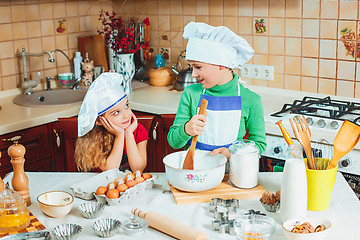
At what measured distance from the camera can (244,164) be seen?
1625mm

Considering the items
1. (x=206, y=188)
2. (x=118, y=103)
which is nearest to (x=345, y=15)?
(x=118, y=103)

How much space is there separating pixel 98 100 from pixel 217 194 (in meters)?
0.67

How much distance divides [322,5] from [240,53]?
1094 mm

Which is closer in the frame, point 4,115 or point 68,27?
point 4,115

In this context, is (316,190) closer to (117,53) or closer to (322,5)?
(322,5)

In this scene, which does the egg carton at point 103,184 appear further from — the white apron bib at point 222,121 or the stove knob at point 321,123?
the stove knob at point 321,123

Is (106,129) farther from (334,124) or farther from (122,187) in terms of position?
(334,124)

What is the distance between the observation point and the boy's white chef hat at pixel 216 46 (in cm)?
183

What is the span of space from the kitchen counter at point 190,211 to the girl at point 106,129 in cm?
30

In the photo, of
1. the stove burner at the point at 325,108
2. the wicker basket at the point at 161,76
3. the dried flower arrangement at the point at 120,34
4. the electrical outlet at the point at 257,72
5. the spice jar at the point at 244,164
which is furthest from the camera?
the wicker basket at the point at 161,76

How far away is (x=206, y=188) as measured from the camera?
1.61 metres

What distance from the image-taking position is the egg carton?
62.4 inches

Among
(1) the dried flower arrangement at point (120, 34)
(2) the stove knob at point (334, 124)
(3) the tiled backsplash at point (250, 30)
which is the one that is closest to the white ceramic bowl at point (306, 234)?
(2) the stove knob at point (334, 124)

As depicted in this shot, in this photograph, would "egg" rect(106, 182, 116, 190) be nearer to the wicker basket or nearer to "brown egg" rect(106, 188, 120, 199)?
"brown egg" rect(106, 188, 120, 199)
